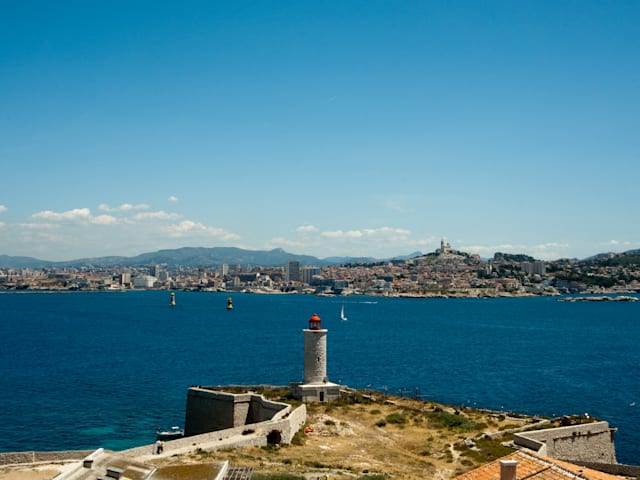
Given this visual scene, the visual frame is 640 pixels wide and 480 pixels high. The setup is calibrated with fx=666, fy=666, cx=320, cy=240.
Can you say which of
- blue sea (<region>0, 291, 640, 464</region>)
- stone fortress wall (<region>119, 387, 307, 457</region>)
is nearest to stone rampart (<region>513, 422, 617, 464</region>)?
blue sea (<region>0, 291, 640, 464</region>)

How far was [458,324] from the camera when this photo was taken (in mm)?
117438

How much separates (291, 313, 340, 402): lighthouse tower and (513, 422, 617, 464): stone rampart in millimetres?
10068

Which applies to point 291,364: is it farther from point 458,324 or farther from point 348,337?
point 458,324

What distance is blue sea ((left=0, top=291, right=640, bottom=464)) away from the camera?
136 feet

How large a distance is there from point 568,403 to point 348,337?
48.2 metres

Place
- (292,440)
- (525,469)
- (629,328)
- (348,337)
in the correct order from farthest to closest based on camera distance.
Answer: (629,328), (348,337), (292,440), (525,469)

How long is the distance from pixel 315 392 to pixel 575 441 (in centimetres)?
1162

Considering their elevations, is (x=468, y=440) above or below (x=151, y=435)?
above

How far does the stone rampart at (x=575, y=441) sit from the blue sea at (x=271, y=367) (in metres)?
7.58

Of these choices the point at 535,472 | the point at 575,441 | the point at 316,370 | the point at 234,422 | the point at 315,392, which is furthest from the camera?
the point at 316,370

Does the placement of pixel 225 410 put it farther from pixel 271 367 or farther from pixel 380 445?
pixel 271 367

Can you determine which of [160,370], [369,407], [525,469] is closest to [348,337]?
[160,370]

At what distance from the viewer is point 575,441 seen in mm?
25078

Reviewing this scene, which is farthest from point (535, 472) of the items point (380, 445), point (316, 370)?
point (316, 370)
